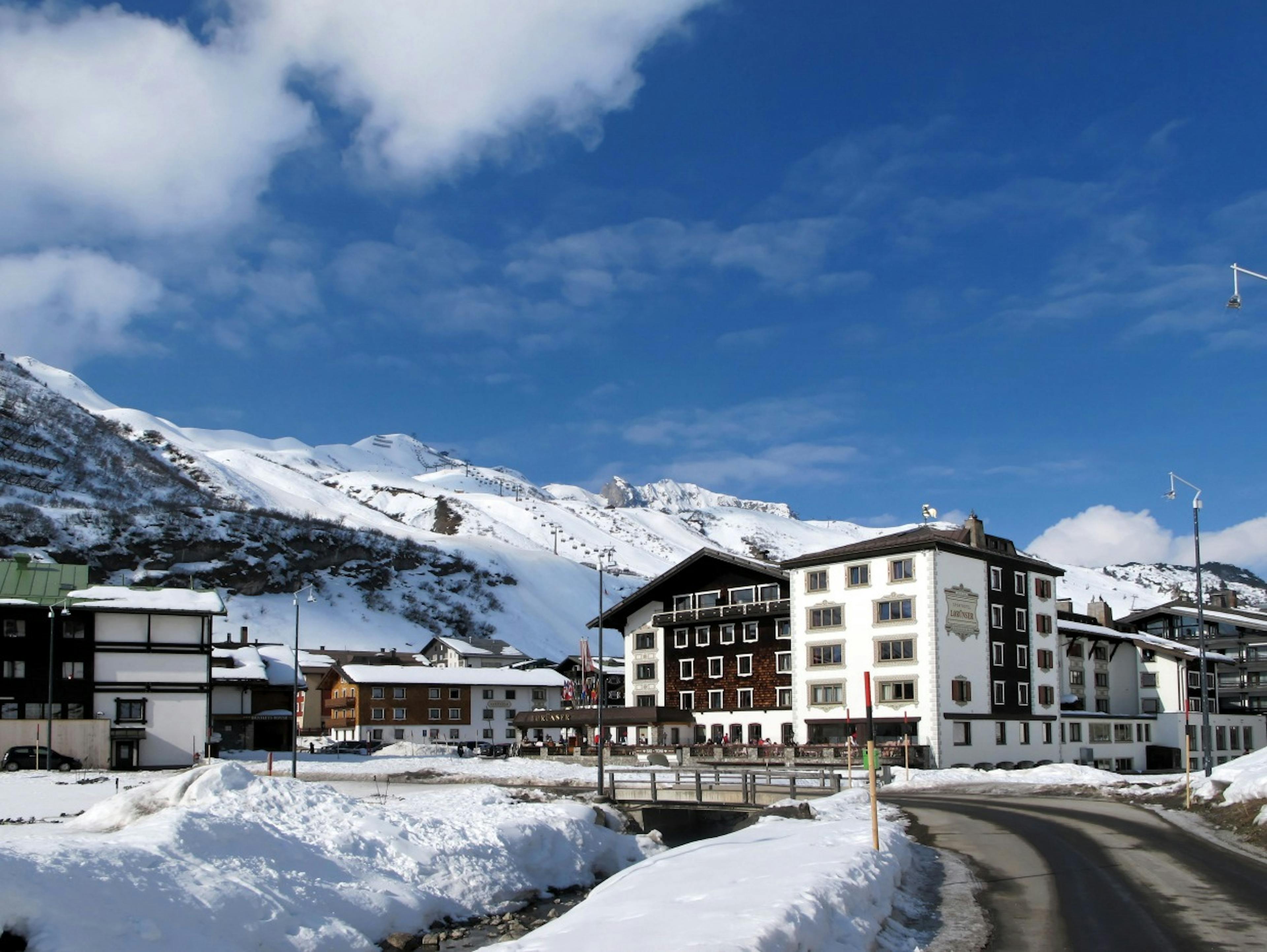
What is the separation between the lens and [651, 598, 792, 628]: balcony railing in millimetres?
82438

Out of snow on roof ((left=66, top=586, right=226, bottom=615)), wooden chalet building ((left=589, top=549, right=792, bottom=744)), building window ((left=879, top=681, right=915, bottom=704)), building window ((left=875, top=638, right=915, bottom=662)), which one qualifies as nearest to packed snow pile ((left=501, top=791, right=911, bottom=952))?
building window ((left=879, top=681, right=915, bottom=704))

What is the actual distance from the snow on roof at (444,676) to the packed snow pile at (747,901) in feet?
313

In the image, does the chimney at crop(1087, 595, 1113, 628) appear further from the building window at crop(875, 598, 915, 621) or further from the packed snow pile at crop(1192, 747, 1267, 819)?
the packed snow pile at crop(1192, 747, 1267, 819)

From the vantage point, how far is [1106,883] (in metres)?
20.4

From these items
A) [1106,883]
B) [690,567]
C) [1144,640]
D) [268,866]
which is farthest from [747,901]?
[1144,640]

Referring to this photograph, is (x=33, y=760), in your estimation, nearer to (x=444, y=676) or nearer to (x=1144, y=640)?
(x=444, y=676)

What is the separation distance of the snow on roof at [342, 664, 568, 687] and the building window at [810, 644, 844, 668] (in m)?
42.8

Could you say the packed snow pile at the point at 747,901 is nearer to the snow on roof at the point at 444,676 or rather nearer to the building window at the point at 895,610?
the building window at the point at 895,610

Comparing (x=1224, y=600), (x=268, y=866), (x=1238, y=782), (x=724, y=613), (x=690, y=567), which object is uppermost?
(x=690, y=567)

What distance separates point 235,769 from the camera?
94.5ft

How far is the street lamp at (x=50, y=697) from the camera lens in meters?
60.8

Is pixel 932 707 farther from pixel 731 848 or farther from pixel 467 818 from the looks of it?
pixel 731 848

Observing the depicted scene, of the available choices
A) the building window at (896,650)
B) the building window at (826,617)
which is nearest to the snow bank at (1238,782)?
the building window at (896,650)

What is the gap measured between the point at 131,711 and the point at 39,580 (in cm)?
1301
